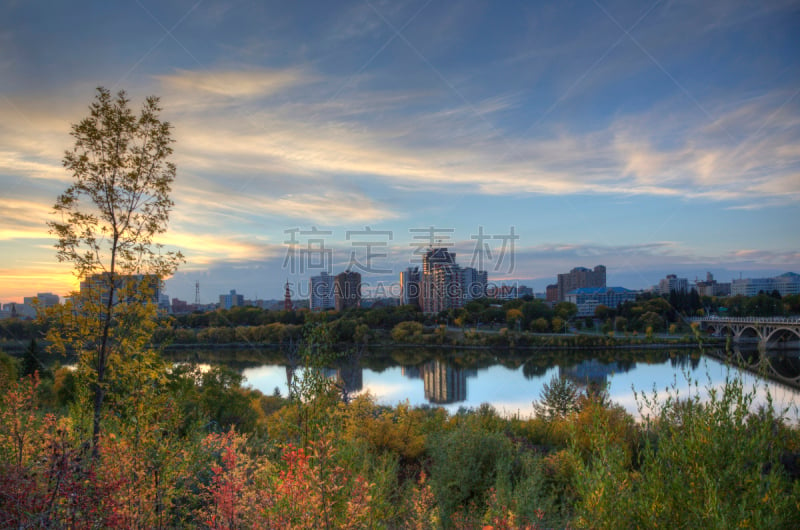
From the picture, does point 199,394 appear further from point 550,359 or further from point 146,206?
point 550,359

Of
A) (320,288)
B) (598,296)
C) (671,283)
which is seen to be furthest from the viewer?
(671,283)

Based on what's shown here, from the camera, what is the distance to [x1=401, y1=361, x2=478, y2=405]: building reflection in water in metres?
19.9

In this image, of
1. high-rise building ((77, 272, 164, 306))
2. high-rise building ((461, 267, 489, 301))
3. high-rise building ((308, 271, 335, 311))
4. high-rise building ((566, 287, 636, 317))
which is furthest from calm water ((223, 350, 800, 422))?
high-rise building ((566, 287, 636, 317))

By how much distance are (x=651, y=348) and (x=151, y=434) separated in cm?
3375

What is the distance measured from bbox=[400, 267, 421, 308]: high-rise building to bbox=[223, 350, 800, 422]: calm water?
22.3 metres

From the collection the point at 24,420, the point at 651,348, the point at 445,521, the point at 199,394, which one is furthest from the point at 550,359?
the point at 24,420

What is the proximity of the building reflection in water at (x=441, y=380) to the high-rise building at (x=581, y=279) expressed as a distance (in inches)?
1938

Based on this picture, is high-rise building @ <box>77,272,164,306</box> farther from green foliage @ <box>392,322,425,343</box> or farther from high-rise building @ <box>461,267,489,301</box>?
high-rise building @ <box>461,267,489,301</box>

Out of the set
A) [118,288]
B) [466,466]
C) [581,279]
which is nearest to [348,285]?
[466,466]

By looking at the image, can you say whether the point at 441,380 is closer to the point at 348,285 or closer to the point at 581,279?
the point at 348,285

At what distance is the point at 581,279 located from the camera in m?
73.9

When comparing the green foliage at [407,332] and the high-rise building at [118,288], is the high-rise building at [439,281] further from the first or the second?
the high-rise building at [118,288]

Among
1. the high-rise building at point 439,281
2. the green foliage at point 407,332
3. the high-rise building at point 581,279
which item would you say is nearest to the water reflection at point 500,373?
the green foliage at point 407,332

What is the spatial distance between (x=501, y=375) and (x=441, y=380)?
3.43 m
